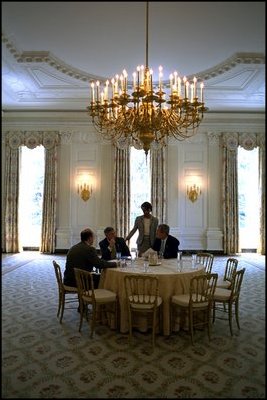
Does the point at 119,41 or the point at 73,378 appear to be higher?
the point at 119,41

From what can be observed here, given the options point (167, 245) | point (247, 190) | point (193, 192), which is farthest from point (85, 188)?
point (167, 245)

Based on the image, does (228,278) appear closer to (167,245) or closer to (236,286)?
(236,286)

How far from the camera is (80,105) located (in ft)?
32.9

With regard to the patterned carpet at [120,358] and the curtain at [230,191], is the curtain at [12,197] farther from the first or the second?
the curtain at [230,191]

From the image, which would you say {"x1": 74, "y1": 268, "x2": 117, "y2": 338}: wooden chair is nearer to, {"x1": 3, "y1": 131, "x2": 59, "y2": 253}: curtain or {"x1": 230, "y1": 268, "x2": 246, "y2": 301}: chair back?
{"x1": 230, "y1": 268, "x2": 246, "y2": 301}: chair back

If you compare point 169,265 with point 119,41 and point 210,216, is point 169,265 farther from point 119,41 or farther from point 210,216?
point 210,216

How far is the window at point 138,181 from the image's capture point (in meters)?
10.9

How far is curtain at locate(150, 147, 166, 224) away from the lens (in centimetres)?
1053

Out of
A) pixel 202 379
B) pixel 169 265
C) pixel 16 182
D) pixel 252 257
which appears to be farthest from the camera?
pixel 16 182

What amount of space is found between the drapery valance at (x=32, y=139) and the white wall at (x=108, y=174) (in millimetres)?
192

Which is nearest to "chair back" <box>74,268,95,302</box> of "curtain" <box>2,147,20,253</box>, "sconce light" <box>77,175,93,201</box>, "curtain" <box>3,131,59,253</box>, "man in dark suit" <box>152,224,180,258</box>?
"man in dark suit" <box>152,224,180,258</box>

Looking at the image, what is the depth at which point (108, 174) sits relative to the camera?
10703mm

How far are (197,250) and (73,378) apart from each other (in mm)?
8034

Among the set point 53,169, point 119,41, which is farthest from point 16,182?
point 119,41
